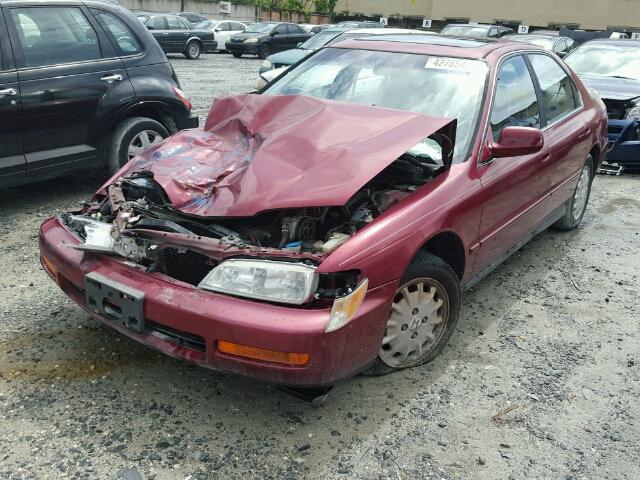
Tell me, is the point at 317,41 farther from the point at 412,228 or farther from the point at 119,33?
the point at 412,228

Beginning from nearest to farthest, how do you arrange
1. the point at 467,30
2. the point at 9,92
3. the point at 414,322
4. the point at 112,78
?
the point at 414,322, the point at 9,92, the point at 112,78, the point at 467,30

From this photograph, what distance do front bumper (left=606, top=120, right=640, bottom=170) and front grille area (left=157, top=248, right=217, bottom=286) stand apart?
6.27 metres

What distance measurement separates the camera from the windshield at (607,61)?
8.13 meters

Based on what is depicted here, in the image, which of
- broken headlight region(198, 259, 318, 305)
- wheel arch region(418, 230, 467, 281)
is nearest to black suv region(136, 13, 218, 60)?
wheel arch region(418, 230, 467, 281)

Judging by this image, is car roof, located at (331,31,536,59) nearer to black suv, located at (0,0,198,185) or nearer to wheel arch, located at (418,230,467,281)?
wheel arch, located at (418,230,467,281)

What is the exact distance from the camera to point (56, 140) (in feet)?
16.5

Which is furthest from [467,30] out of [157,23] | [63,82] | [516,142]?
[516,142]

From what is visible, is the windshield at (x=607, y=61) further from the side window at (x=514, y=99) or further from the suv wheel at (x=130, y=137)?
the suv wheel at (x=130, y=137)

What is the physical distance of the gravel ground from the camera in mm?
2479

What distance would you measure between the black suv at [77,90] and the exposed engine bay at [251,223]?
2.11m

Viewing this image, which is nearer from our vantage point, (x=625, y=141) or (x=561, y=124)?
(x=561, y=124)

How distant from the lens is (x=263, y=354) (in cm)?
240

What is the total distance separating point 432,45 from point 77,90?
10.1 feet

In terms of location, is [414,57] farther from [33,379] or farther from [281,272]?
[33,379]
